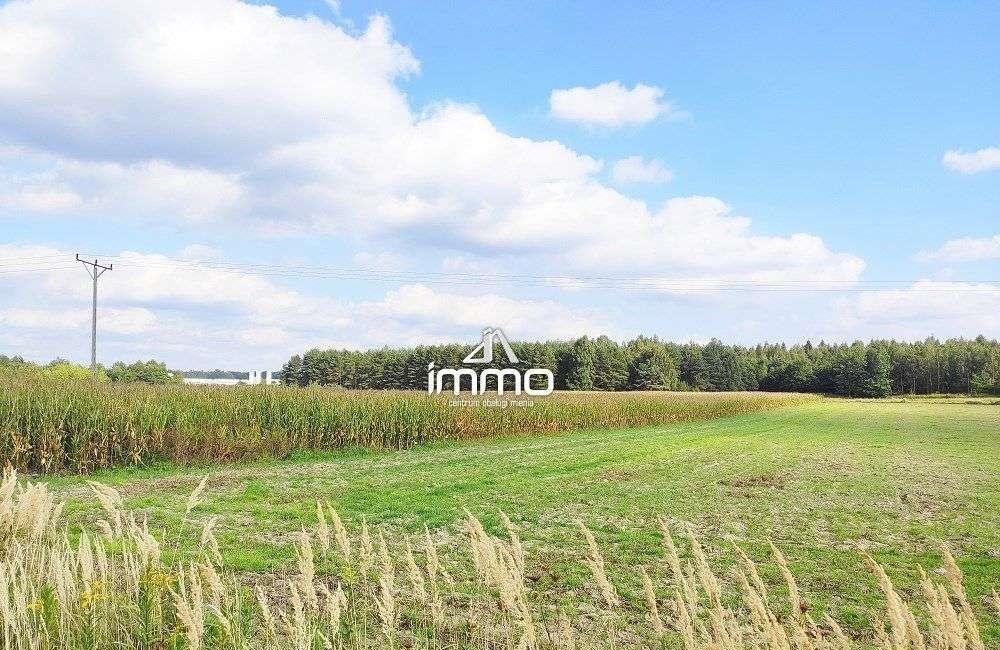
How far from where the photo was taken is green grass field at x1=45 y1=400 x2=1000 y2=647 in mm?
6785

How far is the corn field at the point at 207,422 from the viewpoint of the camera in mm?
15297

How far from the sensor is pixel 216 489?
11.9 meters

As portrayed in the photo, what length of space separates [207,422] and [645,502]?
11689 mm

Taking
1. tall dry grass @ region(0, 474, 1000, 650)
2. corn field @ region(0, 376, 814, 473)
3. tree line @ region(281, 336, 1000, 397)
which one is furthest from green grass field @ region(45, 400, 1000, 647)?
tree line @ region(281, 336, 1000, 397)

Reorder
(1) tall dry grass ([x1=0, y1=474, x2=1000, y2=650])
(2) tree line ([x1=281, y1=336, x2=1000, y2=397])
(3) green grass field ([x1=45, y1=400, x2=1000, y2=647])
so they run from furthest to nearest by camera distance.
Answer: (2) tree line ([x1=281, y1=336, x2=1000, y2=397]) → (3) green grass field ([x1=45, y1=400, x2=1000, y2=647]) → (1) tall dry grass ([x1=0, y1=474, x2=1000, y2=650])

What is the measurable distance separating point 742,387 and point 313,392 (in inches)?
3274

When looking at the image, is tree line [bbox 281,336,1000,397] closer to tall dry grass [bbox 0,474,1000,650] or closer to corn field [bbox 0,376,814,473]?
corn field [bbox 0,376,814,473]

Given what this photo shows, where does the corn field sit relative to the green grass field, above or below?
above

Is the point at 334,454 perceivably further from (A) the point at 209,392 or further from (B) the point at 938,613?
(B) the point at 938,613

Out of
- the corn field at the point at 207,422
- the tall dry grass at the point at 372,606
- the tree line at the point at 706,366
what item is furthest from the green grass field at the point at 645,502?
the tree line at the point at 706,366

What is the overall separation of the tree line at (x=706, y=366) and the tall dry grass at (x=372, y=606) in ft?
246

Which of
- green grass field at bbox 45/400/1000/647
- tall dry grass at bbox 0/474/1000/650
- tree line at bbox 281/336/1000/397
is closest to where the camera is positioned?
tall dry grass at bbox 0/474/1000/650

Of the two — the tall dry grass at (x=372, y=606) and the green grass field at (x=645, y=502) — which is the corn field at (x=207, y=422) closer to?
the green grass field at (x=645, y=502)

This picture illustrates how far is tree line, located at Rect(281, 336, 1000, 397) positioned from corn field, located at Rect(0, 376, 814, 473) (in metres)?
56.2
